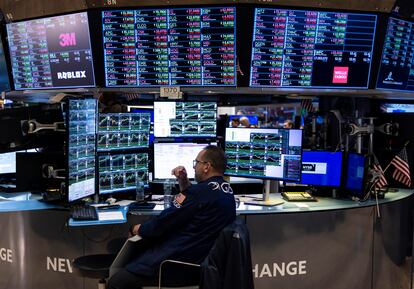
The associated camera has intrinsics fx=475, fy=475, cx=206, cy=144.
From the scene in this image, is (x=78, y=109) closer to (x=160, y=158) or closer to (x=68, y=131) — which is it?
(x=68, y=131)

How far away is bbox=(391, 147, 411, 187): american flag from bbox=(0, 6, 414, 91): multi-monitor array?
0.80 metres

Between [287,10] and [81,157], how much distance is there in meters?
2.14

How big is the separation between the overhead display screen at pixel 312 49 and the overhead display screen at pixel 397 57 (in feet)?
0.67

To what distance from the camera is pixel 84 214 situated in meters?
3.29

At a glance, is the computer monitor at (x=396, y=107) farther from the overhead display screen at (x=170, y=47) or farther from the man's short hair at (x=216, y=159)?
the man's short hair at (x=216, y=159)

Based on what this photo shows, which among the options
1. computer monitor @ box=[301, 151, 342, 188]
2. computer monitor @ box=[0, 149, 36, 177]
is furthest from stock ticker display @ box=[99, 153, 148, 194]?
computer monitor @ box=[0, 149, 36, 177]

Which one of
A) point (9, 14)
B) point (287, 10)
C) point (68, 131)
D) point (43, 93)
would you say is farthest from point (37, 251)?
point (287, 10)

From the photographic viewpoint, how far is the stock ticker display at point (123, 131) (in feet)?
12.8

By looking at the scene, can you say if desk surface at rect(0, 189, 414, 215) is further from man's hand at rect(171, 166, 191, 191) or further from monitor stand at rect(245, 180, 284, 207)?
man's hand at rect(171, 166, 191, 191)

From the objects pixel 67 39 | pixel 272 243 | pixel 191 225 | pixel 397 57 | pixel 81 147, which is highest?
pixel 67 39

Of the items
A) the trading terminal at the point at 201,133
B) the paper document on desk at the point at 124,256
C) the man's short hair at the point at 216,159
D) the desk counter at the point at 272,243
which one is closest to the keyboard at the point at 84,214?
the trading terminal at the point at 201,133

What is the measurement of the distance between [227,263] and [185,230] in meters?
0.36

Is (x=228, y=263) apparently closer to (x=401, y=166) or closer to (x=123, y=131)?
(x=123, y=131)

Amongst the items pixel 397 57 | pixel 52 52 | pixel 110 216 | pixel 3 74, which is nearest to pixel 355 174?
pixel 397 57
